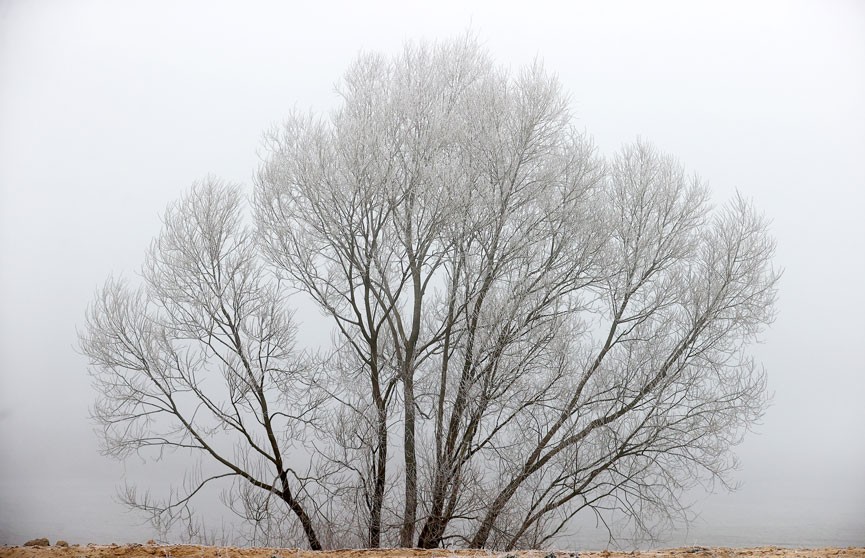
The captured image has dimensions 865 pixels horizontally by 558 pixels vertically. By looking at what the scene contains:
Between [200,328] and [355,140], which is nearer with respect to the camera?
[355,140]

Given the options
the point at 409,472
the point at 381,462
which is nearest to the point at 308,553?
the point at 409,472

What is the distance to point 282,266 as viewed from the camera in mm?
9117

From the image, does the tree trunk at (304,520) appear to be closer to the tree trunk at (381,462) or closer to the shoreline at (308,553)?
the tree trunk at (381,462)

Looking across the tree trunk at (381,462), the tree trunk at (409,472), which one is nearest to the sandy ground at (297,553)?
the tree trunk at (409,472)

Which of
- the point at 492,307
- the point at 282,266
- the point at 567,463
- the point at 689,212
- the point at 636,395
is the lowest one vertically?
the point at 567,463

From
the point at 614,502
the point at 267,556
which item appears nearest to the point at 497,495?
the point at 614,502

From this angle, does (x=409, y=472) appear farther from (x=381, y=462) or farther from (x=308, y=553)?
(x=308, y=553)

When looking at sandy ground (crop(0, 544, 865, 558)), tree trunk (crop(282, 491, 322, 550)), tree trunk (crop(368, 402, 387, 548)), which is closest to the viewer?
sandy ground (crop(0, 544, 865, 558))

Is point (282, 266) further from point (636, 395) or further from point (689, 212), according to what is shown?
point (689, 212)

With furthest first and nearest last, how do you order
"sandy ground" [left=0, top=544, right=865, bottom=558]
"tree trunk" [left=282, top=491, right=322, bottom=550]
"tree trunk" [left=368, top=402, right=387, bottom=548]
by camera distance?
"tree trunk" [left=282, top=491, right=322, bottom=550] < "tree trunk" [left=368, top=402, right=387, bottom=548] < "sandy ground" [left=0, top=544, right=865, bottom=558]

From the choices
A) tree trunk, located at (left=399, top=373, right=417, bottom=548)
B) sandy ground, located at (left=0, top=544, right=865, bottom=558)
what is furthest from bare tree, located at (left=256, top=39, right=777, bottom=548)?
sandy ground, located at (left=0, top=544, right=865, bottom=558)

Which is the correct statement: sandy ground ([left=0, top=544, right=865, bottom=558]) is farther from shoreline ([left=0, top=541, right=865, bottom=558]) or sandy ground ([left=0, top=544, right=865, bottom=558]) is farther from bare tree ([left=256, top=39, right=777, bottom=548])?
bare tree ([left=256, top=39, right=777, bottom=548])

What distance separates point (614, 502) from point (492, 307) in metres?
3.15

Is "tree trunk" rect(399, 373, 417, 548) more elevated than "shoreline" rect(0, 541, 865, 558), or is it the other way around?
"tree trunk" rect(399, 373, 417, 548)
